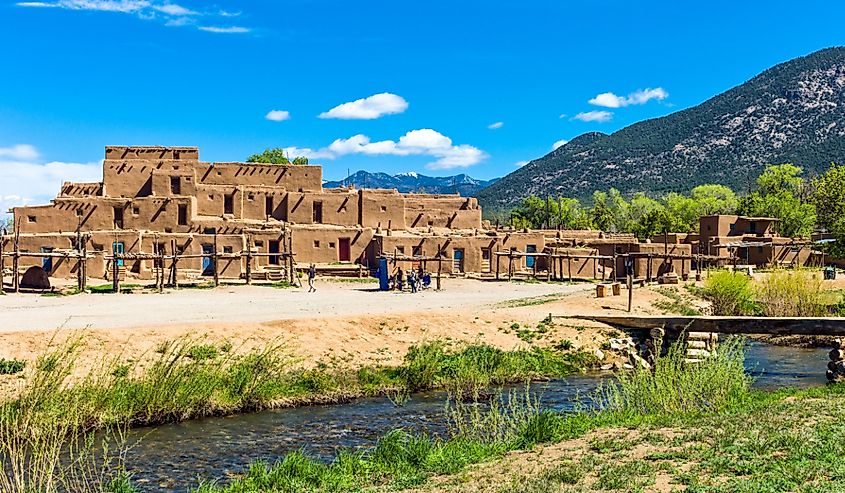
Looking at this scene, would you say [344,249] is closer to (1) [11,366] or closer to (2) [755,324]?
(2) [755,324]

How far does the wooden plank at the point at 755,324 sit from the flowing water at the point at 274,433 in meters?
1.31

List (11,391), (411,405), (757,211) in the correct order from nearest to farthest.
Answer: (11,391)
(411,405)
(757,211)

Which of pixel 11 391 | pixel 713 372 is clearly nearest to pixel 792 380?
pixel 713 372

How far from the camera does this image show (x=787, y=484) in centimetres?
814

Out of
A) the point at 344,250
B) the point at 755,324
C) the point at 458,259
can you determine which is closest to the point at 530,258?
the point at 458,259

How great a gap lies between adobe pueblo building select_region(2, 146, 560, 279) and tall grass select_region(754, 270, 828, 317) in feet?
62.1

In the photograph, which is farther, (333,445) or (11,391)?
(11,391)

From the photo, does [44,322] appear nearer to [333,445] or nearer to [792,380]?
[333,445]

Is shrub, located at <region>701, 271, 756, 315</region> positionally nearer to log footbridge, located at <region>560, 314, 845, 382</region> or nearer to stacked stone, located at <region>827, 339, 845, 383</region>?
log footbridge, located at <region>560, 314, 845, 382</region>

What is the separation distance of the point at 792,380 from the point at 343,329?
11435 mm

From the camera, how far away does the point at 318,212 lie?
→ 52.3 m

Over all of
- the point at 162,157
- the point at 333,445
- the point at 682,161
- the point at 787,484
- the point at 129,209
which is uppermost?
the point at 682,161

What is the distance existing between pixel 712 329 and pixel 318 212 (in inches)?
1365

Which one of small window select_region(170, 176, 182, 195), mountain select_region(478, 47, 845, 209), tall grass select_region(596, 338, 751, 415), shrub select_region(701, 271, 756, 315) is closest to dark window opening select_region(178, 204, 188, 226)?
small window select_region(170, 176, 182, 195)
